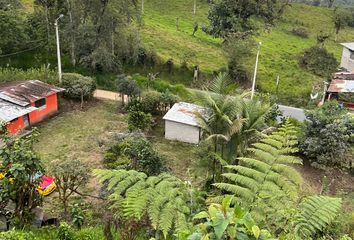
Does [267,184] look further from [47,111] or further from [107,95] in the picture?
[107,95]

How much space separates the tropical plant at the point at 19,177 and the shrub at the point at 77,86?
12.9 m

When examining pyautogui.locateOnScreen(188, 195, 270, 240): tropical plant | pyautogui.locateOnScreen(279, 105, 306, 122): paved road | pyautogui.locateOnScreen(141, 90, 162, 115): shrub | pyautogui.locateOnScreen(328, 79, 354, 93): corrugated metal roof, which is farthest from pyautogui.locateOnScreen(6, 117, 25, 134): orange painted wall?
pyautogui.locateOnScreen(328, 79, 354, 93): corrugated metal roof

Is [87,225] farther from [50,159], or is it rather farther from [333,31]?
[333,31]

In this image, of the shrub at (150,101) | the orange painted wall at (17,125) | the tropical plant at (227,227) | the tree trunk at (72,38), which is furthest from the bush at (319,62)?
the tropical plant at (227,227)

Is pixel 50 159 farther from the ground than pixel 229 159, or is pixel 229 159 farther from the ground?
pixel 229 159

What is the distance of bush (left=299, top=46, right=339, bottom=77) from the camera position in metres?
36.0

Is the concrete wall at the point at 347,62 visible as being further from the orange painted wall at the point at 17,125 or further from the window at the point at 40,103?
the orange painted wall at the point at 17,125

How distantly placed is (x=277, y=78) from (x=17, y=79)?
19058 mm

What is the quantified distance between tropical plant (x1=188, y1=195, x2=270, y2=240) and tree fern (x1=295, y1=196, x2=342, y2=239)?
7.51 feet

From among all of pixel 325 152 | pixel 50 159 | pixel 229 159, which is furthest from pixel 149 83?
pixel 229 159

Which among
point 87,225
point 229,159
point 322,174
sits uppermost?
point 229,159

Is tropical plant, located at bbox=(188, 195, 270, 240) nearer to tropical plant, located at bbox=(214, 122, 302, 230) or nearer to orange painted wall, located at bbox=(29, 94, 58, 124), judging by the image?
tropical plant, located at bbox=(214, 122, 302, 230)

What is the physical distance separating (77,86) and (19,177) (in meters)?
14.2

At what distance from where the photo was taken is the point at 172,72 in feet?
99.6
